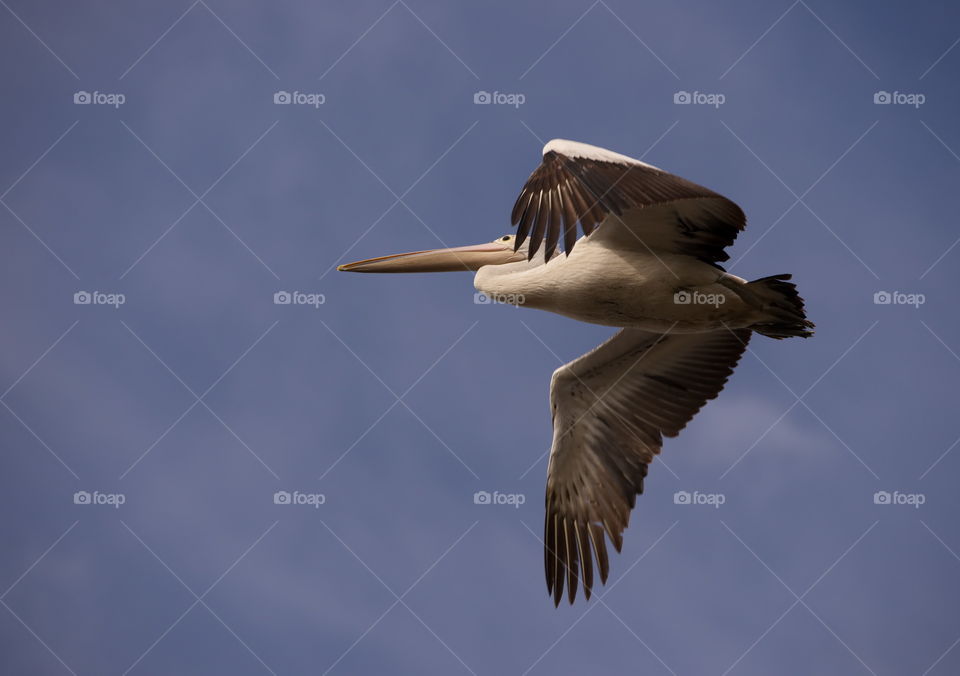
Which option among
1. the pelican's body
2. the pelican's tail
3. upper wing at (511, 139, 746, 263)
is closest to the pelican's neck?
the pelican's body

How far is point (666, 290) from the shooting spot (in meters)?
9.12

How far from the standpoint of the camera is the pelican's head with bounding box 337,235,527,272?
35.3 ft

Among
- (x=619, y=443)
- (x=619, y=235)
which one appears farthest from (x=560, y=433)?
(x=619, y=235)

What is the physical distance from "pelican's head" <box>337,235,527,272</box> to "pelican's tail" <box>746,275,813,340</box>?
2781 millimetres

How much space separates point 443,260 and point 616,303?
241 cm

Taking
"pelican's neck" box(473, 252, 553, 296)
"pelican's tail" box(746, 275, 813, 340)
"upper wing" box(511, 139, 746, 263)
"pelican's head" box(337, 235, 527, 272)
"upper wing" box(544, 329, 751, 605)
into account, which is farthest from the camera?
"pelican's head" box(337, 235, 527, 272)

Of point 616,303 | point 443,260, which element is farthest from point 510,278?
point 443,260

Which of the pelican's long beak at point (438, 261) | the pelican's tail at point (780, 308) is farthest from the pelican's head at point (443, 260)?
the pelican's tail at point (780, 308)

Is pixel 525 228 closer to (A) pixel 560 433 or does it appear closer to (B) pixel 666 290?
(B) pixel 666 290

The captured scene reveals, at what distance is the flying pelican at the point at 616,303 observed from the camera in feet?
26.2
